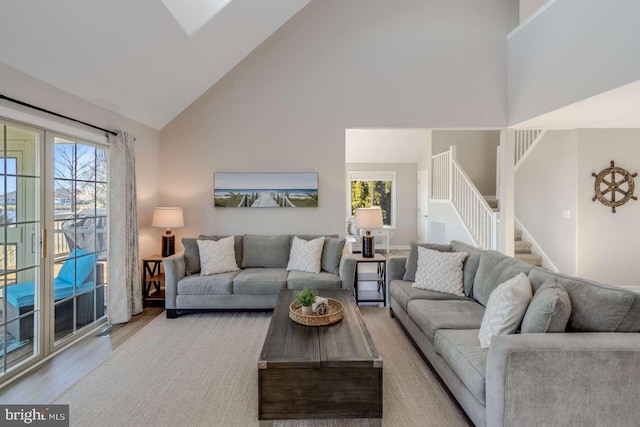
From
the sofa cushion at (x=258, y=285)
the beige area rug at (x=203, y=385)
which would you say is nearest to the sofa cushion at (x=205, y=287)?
the sofa cushion at (x=258, y=285)

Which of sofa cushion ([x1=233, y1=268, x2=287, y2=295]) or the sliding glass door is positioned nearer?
the sliding glass door

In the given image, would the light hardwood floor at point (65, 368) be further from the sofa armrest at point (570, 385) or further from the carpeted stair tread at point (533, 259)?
the carpeted stair tread at point (533, 259)

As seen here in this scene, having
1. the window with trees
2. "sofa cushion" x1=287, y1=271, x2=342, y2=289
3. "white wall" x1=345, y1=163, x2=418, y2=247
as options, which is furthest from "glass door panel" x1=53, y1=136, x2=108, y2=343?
"white wall" x1=345, y1=163, x2=418, y2=247

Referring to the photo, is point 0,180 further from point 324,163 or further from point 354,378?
point 324,163

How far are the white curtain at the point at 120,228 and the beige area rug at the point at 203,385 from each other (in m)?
0.57

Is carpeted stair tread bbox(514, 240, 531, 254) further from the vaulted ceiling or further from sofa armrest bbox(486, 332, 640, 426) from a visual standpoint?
the vaulted ceiling

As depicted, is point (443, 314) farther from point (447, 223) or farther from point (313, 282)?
point (447, 223)

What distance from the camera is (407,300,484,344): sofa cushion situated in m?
2.55

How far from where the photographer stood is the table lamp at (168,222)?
14.8ft

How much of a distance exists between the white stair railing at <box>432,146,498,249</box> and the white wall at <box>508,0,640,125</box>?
1365 mm

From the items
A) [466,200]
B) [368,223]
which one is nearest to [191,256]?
[368,223]

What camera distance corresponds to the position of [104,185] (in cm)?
387
